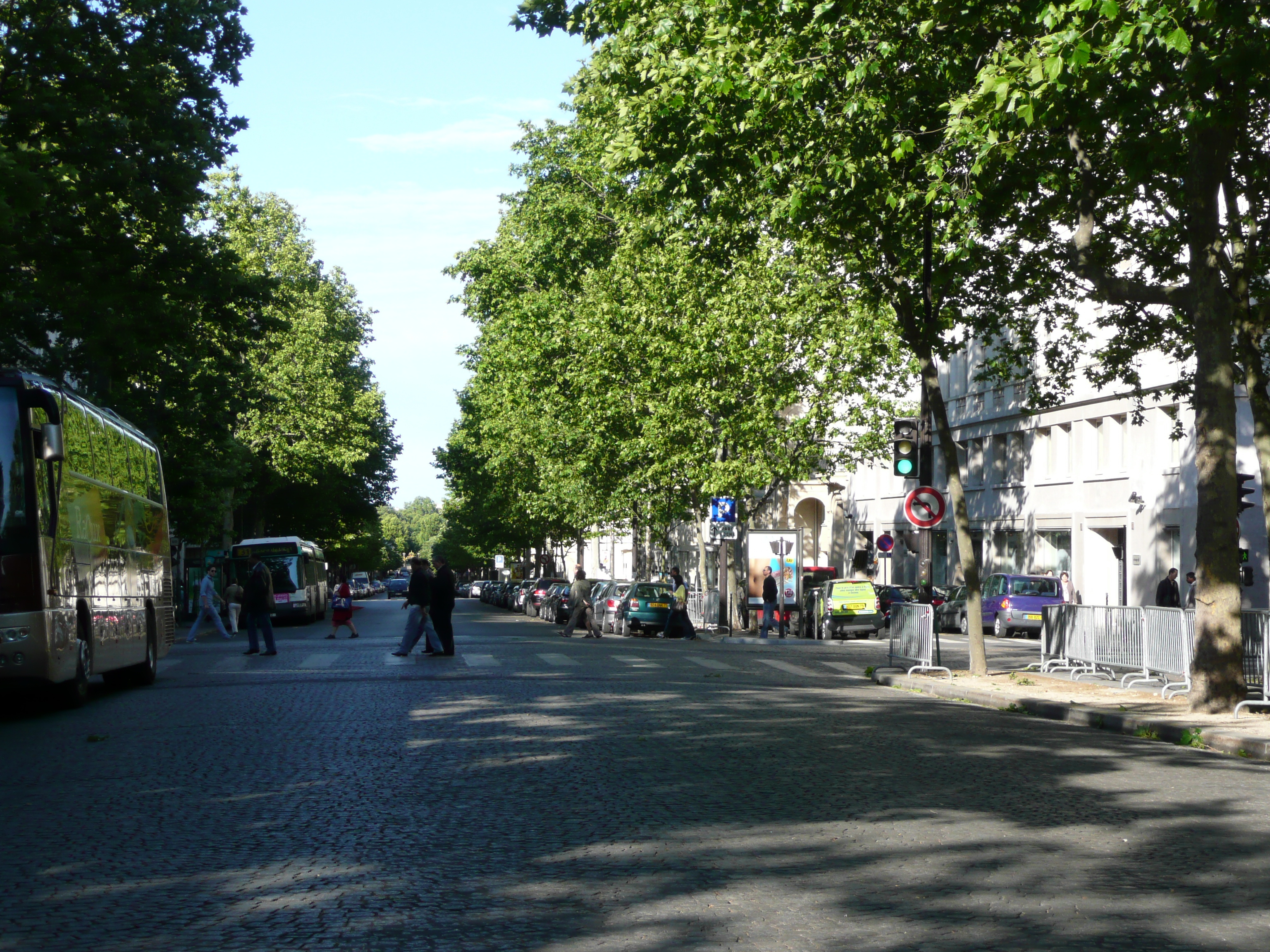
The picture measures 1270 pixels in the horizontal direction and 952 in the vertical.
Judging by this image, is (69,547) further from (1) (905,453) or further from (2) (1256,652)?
(2) (1256,652)

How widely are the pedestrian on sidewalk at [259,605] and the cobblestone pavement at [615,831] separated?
1095 centimetres

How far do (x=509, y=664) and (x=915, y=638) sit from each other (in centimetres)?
611

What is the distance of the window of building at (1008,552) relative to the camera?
2034 inches

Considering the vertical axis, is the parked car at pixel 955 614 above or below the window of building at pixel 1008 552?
below

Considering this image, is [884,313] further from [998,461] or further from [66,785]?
[998,461]

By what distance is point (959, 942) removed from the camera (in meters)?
5.93

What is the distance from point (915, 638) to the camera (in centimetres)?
2367

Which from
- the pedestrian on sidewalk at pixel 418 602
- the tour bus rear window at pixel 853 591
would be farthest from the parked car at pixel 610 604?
the pedestrian on sidewalk at pixel 418 602

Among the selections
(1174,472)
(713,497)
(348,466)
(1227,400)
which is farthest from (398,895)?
(348,466)

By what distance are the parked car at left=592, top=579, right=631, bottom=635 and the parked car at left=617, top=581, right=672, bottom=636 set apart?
975 mm

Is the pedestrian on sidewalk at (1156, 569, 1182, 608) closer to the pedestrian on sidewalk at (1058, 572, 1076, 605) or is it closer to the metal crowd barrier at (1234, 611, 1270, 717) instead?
the pedestrian on sidewalk at (1058, 572, 1076, 605)

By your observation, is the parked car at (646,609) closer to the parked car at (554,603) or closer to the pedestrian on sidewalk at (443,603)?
the parked car at (554,603)

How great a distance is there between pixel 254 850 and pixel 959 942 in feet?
12.1

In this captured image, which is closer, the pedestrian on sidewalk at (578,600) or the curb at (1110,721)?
the curb at (1110,721)
